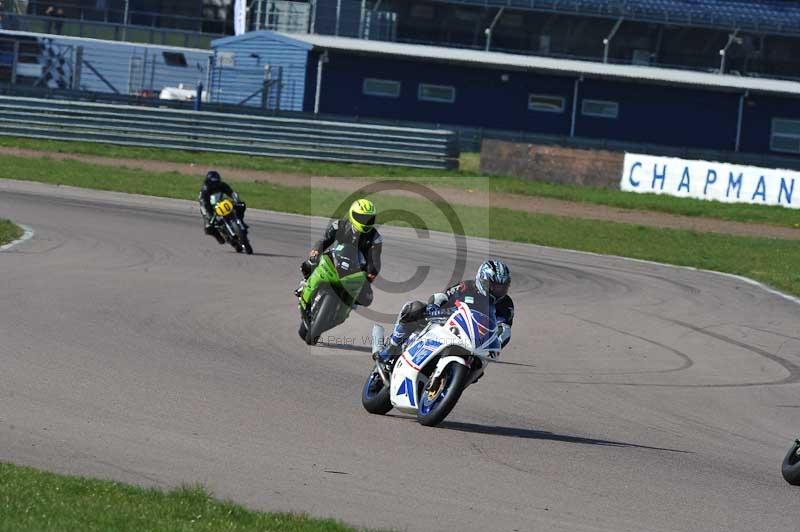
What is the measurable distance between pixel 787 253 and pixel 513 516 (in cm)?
2047

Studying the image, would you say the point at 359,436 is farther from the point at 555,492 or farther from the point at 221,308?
the point at 221,308

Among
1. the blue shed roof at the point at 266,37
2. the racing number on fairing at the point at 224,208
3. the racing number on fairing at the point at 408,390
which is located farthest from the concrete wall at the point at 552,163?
the racing number on fairing at the point at 408,390

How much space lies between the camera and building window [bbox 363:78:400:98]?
4869 centimetres

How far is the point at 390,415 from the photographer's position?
9.77m

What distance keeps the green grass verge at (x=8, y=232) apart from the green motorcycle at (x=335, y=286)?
664cm

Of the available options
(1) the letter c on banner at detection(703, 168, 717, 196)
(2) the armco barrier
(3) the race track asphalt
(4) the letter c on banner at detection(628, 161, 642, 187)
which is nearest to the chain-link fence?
(2) the armco barrier

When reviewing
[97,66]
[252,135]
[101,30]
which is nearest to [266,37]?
[97,66]

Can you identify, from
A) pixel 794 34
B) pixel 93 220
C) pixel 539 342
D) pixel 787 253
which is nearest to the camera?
pixel 539 342

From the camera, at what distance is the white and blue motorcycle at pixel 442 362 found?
9062mm

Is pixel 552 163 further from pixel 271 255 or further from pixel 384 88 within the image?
pixel 271 255

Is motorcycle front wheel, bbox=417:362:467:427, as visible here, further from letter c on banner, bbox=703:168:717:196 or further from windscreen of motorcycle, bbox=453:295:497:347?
letter c on banner, bbox=703:168:717:196

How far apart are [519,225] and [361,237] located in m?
15.4

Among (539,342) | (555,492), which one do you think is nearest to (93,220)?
(539,342)

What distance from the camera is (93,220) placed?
21.4 metres
